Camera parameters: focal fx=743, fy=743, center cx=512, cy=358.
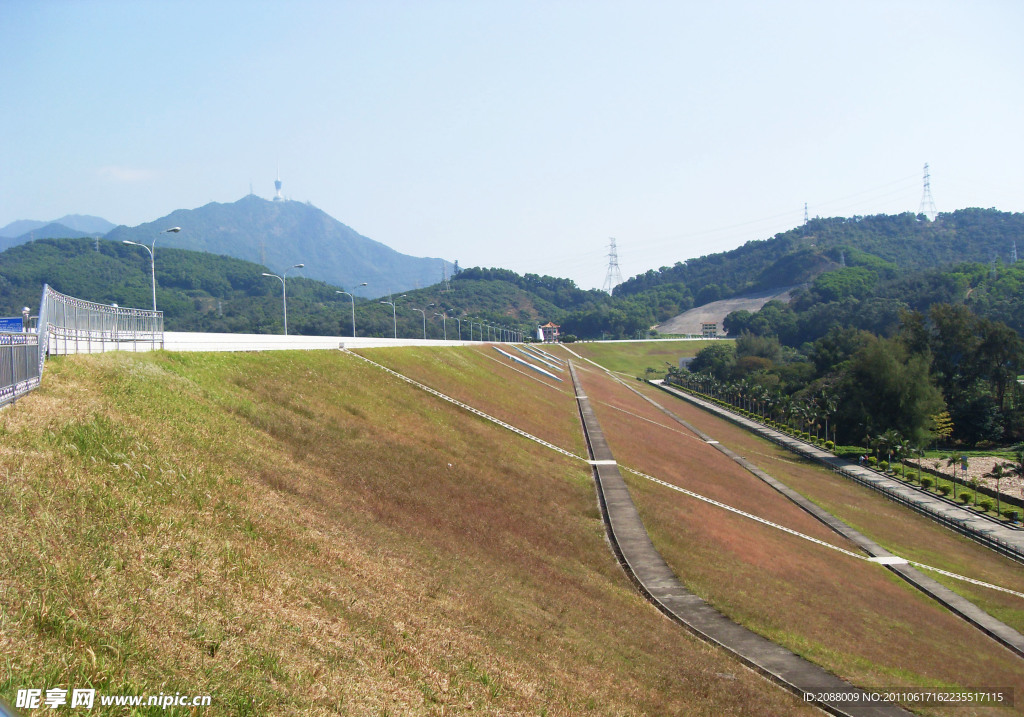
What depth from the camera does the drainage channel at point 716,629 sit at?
17.2 m

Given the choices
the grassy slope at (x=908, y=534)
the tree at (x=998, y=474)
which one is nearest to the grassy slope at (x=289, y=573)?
the grassy slope at (x=908, y=534)

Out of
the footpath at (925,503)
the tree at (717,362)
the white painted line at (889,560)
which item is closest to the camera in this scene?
the white painted line at (889,560)

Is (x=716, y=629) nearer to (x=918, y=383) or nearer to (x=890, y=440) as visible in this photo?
(x=890, y=440)

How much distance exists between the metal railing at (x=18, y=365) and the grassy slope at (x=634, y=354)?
142949 millimetres

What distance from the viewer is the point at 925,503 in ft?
185

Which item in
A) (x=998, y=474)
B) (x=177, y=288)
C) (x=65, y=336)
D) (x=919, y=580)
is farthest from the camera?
(x=177, y=288)

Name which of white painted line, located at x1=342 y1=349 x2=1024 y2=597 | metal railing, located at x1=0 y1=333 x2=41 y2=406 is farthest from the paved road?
white painted line, located at x1=342 y1=349 x2=1024 y2=597

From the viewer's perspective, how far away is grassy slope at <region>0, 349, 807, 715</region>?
8.76m

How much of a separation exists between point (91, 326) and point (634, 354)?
534ft

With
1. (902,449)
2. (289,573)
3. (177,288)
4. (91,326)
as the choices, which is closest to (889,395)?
(902,449)

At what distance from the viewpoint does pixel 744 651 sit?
1852 cm

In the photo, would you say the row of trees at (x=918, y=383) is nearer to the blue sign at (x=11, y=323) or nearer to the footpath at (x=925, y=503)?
the footpath at (x=925, y=503)

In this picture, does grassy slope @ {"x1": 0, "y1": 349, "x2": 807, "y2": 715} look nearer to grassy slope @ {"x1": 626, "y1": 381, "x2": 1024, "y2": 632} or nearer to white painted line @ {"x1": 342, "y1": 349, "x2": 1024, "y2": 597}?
white painted line @ {"x1": 342, "y1": 349, "x2": 1024, "y2": 597}

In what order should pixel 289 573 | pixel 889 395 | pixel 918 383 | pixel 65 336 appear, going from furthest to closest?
1. pixel 889 395
2. pixel 918 383
3. pixel 65 336
4. pixel 289 573
